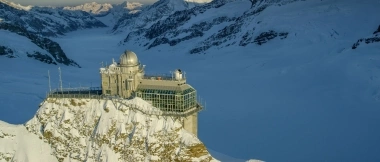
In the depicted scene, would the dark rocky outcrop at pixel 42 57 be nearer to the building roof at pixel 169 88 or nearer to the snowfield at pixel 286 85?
the snowfield at pixel 286 85

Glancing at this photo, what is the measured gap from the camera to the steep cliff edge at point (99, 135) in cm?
4681

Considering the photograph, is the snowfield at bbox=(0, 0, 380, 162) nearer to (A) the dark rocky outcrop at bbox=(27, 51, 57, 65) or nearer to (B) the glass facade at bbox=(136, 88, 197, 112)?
(A) the dark rocky outcrop at bbox=(27, 51, 57, 65)

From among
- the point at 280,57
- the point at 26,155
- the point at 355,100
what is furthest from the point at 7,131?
the point at 280,57

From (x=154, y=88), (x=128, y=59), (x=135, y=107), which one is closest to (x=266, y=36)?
(x=128, y=59)

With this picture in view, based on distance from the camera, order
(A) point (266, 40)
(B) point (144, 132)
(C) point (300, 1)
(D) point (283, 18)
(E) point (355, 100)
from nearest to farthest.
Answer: (B) point (144, 132)
(E) point (355, 100)
(A) point (266, 40)
(D) point (283, 18)
(C) point (300, 1)

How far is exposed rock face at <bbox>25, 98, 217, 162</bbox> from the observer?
46.8 meters

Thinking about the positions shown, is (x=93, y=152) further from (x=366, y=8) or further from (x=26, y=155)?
(x=366, y=8)

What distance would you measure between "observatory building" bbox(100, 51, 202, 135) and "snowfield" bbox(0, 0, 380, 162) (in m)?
14.9

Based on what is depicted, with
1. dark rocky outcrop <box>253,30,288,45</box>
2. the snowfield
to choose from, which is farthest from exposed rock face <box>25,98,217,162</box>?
dark rocky outcrop <box>253,30,288,45</box>

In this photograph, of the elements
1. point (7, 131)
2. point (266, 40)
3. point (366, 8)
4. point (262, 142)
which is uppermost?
point (366, 8)

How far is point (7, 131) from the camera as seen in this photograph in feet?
171

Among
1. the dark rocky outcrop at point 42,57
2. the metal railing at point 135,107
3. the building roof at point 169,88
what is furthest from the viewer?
the dark rocky outcrop at point 42,57

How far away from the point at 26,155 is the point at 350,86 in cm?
6332

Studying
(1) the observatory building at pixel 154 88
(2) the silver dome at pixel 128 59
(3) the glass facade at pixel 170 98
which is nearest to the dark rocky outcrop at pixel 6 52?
(1) the observatory building at pixel 154 88
